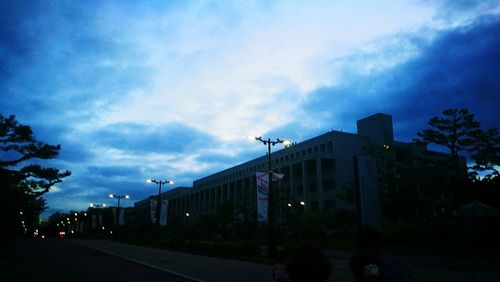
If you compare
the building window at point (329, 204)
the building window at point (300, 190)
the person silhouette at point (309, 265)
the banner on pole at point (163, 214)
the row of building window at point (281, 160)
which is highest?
the row of building window at point (281, 160)

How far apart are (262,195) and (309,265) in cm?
2096

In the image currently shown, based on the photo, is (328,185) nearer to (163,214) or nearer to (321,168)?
(321,168)

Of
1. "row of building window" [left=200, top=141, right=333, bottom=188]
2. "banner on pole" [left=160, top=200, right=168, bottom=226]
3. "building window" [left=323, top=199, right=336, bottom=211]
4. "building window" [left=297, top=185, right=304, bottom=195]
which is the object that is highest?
"row of building window" [left=200, top=141, right=333, bottom=188]

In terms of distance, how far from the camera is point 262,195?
24.9m

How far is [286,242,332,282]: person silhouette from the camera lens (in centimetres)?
403

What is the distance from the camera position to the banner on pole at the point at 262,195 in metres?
24.7

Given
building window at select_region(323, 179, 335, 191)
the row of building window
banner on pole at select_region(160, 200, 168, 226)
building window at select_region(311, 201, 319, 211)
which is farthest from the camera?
the row of building window

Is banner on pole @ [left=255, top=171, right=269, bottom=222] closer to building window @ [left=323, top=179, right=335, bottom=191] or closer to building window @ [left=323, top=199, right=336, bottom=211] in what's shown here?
building window @ [left=323, top=199, right=336, bottom=211]

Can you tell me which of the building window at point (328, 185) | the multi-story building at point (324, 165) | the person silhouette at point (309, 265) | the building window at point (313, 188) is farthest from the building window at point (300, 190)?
the person silhouette at point (309, 265)

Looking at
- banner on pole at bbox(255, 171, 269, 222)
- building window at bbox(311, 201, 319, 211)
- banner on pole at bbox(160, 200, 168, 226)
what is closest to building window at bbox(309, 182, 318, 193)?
building window at bbox(311, 201, 319, 211)

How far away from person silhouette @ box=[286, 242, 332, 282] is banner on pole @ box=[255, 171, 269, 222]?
2047 centimetres

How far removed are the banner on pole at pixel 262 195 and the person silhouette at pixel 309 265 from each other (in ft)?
67.2

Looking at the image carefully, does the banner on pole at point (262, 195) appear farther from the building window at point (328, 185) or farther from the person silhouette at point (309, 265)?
the building window at point (328, 185)

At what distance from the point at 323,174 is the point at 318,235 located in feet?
81.9
